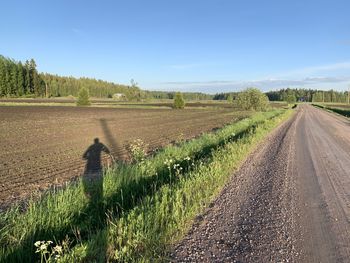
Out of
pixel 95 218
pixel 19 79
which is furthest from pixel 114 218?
pixel 19 79

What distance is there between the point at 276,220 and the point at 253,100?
74.8 meters

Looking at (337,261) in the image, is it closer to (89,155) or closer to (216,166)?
(216,166)

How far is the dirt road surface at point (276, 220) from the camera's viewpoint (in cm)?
482

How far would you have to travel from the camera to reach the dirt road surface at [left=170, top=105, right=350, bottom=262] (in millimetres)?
4824

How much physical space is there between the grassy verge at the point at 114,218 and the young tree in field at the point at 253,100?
7141 cm

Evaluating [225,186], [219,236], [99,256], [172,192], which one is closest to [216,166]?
[225,186]

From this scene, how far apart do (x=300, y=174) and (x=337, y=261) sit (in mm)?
5789

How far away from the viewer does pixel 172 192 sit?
689cm

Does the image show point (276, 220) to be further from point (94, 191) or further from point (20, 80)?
point (20, 80)

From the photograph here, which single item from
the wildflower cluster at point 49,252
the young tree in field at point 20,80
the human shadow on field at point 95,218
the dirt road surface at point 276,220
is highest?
the young tree in field at point 20,80

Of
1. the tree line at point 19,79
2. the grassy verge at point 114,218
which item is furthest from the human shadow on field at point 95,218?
the tree line at point 19,79

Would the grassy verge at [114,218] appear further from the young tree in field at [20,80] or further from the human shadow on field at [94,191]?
the young tree in field at [20,80]

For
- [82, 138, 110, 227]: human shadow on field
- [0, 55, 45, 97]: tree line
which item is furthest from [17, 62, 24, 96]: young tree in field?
[82, 138, 110, 227]: human shadow on field

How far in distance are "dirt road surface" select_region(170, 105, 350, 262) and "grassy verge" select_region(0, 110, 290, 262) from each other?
A: 1.23 feet
